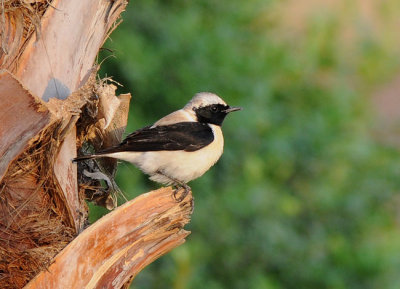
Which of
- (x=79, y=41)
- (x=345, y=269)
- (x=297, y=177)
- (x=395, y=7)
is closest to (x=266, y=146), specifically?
(x=297, y=177)

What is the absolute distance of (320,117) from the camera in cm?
1240

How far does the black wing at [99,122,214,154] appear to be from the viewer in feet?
18.5

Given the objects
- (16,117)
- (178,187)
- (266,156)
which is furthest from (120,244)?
(266,156)

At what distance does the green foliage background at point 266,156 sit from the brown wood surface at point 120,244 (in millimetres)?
3796

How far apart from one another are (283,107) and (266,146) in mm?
1551

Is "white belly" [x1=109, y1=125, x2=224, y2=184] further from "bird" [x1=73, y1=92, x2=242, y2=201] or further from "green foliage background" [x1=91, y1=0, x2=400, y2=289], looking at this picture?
"green foliage background" [x1=91, y1=0, x2=400, y2=289]

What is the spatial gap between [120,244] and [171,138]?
61.5 inches

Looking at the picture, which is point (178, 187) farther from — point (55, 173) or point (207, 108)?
point (55, 173)

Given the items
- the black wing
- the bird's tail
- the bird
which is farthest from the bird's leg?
the bird's tail

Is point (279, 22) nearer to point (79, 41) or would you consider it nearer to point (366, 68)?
point (366, 68)

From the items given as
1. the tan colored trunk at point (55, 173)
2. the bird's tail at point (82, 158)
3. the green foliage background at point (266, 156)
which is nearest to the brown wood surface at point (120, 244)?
the tan colored trunk at point (55, 173)

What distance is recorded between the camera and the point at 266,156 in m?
11.5

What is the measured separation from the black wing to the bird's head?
0.50m

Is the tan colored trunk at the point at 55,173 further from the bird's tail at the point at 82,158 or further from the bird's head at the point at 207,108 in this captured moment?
the bird's head at the point at 207,108
